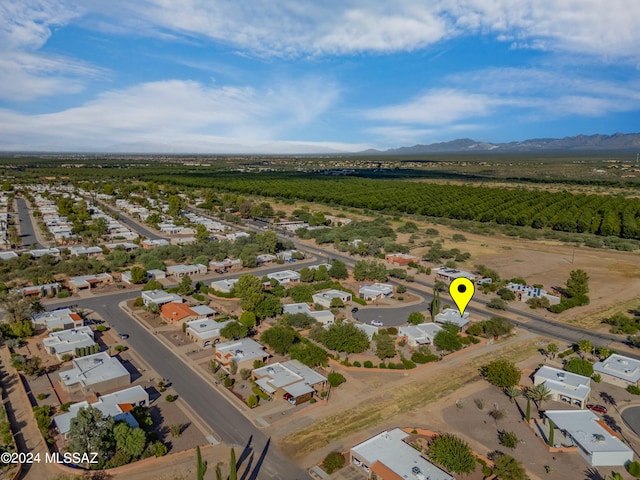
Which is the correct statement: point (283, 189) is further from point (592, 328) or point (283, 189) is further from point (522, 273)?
point (592, 328)

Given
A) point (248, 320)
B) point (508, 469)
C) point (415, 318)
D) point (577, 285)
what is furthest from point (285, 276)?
point (508, 469)

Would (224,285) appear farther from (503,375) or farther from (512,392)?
(512,392)

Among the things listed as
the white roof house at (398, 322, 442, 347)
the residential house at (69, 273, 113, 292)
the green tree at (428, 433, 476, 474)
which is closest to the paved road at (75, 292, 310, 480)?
the green tree at (428, 433, 476, 474)

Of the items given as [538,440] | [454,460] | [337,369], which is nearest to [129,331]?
[337,369]

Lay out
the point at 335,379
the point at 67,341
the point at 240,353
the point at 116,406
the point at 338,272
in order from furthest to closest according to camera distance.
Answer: the point at 338,272 < the point at 67,341 < the point at 240,353 < the point at 335,379 < the point at 116,406

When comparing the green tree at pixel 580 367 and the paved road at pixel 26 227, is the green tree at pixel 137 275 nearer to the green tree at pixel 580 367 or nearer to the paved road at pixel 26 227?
the paved road at pixel 26 227

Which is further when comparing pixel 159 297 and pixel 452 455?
pixel 159 297
